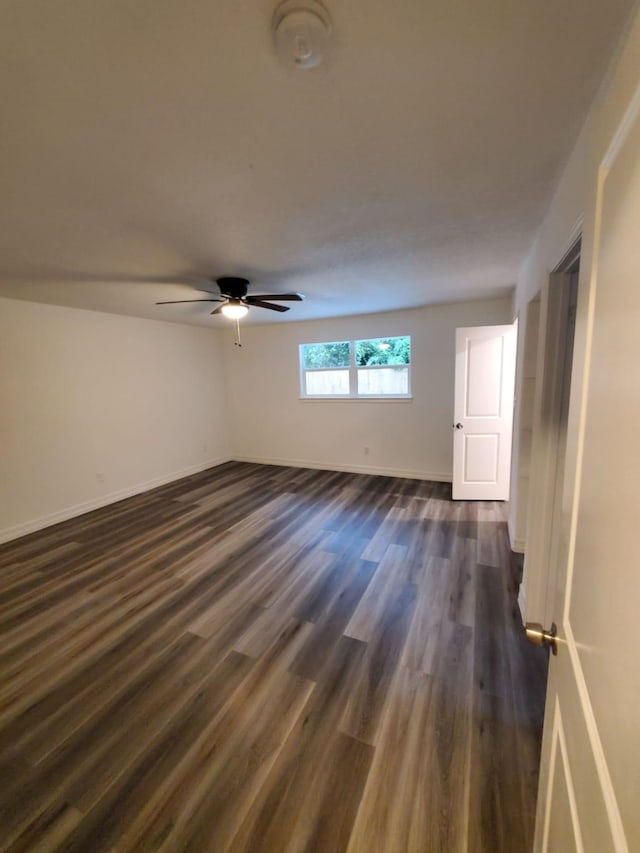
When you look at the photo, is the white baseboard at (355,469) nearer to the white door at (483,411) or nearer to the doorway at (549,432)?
the white door at (483,411)

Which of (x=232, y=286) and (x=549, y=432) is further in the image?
(x=232, y=286)

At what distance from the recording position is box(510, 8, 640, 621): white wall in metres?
0.55

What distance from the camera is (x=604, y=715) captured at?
0.49m

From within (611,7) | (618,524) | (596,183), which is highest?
(611,7)

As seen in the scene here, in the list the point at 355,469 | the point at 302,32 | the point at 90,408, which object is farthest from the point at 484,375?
the point at 90,408

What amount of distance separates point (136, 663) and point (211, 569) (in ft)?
2.87

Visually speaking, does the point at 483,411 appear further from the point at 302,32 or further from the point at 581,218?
the point at 302,32

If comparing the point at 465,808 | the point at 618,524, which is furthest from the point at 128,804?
the point at 618,524

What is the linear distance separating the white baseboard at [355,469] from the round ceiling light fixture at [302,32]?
4337mm

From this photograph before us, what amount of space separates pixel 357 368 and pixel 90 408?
11.5 feet

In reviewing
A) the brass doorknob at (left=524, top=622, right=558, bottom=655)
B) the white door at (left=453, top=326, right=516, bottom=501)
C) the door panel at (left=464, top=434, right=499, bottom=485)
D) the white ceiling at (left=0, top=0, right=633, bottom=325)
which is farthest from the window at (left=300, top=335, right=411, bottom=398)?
the brass doorknob at (left=524, top=622, right=558, bottom=655)

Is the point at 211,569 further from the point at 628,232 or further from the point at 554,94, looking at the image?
the point at 554,94

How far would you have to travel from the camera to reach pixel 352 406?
5008 mm

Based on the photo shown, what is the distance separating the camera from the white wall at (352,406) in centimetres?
436
